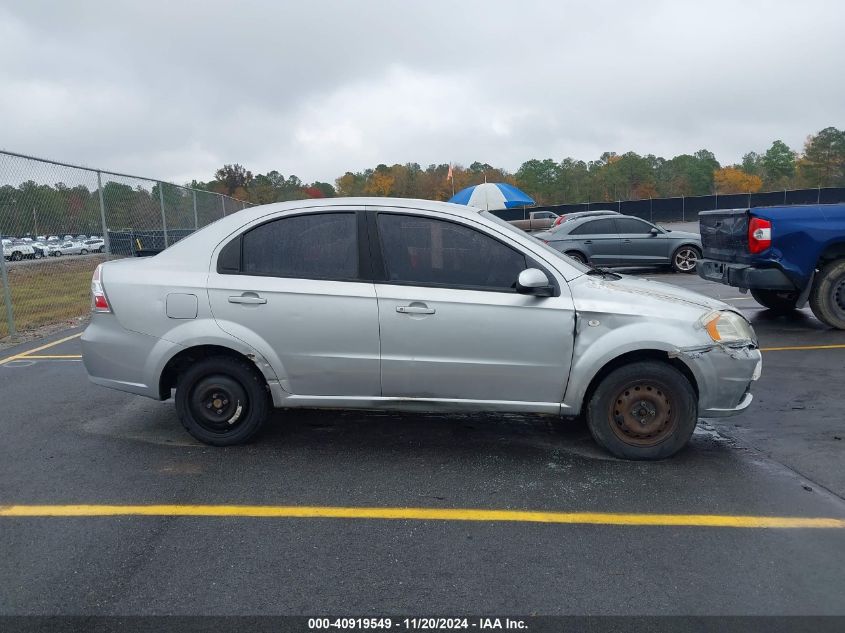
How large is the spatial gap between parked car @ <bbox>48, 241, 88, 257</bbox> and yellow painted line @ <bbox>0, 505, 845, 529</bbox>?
7180 millimetres

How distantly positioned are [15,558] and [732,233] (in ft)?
27.0

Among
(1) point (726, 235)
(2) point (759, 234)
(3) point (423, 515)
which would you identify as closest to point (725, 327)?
(3) point (423, 515)

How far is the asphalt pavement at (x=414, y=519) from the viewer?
283 cm

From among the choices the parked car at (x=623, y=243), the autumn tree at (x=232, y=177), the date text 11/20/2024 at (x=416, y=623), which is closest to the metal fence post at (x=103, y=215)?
the parked car at (x=623, y=243)

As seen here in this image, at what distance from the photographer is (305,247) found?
14.8ft

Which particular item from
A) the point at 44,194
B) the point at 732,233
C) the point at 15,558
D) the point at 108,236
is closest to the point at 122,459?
the point at 15,558

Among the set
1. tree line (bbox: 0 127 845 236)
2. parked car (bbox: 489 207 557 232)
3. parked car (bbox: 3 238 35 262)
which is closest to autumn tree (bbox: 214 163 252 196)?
tree line (bbox: 0 127 845 236)

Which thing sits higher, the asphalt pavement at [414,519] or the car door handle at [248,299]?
the car door handle at [248,299]

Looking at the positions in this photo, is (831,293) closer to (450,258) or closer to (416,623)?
(450,258)

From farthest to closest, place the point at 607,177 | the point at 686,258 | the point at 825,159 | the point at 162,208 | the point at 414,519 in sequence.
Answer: the point at 607,177 → the point at 825,159 → the point at 686,258 → the point at 162,208 → the point at 414,519

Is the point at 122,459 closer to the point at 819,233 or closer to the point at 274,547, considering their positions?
the point at 274,547

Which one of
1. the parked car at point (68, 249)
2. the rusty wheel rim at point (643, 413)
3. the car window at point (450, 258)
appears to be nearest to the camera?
the rusty wheel rim at point (643, 413)

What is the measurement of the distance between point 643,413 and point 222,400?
283 centimetres

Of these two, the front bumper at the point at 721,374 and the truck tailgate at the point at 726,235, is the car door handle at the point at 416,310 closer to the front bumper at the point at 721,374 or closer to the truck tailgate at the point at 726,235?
the front bumper at the point at 721,374
